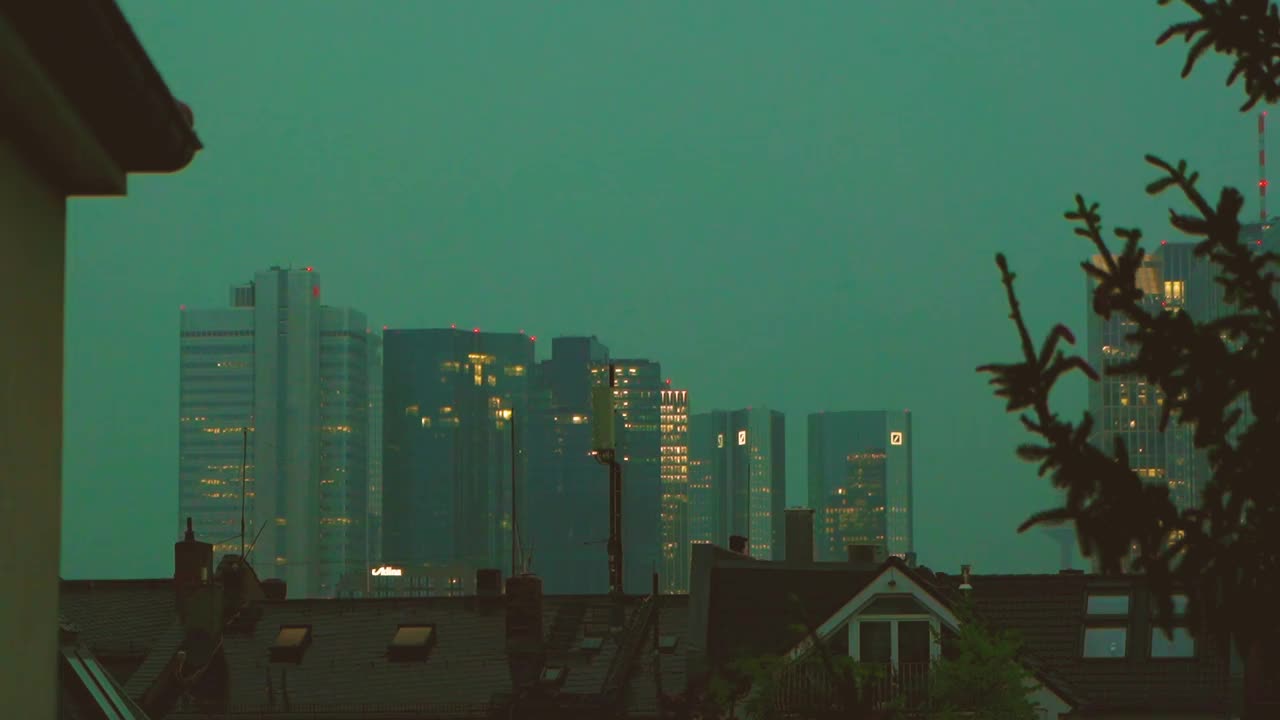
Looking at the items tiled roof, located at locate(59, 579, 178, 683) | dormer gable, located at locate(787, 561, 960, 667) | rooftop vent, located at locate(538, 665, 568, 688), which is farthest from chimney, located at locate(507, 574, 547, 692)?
tiled roof, located at locate(59, 579, 178, 683)

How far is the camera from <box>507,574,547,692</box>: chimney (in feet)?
122

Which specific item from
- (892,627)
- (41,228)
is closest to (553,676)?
(892,627)

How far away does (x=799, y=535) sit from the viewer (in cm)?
4284

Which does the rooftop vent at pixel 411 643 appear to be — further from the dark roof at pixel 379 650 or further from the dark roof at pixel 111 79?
the dark roof at pixel 111 79

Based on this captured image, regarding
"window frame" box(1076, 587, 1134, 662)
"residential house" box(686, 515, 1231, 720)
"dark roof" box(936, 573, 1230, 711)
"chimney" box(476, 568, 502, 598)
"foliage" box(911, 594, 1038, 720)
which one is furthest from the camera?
"chimney" box(476, 568, 502, 598)

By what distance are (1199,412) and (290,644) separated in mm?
34723

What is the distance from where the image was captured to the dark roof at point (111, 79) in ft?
14.6

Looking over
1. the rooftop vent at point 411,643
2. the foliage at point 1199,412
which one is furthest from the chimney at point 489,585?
the foliage at point 1199,412

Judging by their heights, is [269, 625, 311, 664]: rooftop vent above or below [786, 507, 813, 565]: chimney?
below

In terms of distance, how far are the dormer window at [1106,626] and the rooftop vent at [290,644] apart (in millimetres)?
16396

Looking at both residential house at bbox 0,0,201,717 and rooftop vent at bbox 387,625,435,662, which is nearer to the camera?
residential house at bbox 0,0,201,717

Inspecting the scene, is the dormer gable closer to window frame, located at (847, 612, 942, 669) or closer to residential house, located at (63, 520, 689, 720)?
window frame, located at (847, 612, 942, 669)

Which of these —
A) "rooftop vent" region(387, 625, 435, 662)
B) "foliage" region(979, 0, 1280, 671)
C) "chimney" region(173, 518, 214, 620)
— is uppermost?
"foliage" region(979, 0, 1280, 671)

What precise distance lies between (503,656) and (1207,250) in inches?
1346
